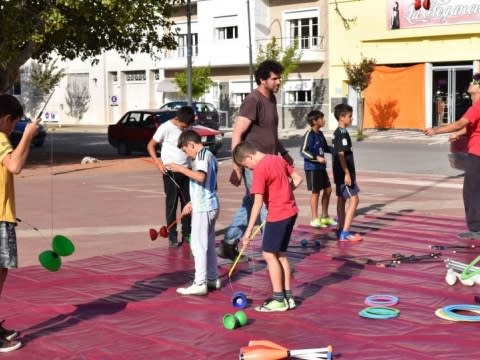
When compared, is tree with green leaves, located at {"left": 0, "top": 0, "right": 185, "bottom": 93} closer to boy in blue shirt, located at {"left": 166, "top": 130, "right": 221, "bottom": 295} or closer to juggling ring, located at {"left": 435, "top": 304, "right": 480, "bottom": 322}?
boy in blue shirt, located at {"left": 166, "top": 130, "right": 221, "bottom": 295}

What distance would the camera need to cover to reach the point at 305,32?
140 ft

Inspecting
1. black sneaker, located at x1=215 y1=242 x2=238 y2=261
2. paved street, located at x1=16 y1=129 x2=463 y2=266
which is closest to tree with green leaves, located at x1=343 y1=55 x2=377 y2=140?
paved street, located at x1=16 y1=129 x2=463 y2=266

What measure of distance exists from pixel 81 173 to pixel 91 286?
1295 centimetres

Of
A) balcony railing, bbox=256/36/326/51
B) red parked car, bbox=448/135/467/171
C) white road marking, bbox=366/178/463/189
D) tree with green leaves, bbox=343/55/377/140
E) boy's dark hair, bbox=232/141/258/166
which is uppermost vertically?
balcony railing, bbox=256/36/326/51

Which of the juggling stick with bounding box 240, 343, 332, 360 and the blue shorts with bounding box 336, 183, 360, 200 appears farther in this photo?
the blue shorts with bounding box 336, 183, 360, 200

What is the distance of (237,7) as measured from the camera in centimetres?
4459

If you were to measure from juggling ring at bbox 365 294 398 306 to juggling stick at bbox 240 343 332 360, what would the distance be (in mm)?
1534

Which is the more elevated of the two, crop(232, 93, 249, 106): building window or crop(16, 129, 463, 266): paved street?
crop(232, 93, 249, 106): building window

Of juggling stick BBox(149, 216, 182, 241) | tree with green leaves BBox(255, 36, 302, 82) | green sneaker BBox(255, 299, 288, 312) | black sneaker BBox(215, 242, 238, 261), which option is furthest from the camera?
tree with green leaves BBox(255, 36, 302, 82)

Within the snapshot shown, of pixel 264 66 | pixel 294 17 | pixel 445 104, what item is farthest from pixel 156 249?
pixel 294 17

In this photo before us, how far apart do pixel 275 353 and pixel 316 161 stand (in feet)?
18.8

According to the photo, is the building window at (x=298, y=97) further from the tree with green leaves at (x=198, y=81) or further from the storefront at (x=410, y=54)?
the tree with green leaves at (x=198, y=81)

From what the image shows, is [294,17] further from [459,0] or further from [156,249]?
[156,249]

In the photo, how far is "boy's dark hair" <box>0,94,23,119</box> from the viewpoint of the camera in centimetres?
566
